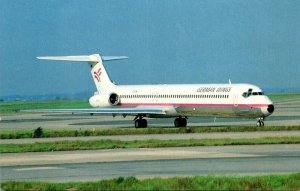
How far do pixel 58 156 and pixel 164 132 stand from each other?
54.2 ft

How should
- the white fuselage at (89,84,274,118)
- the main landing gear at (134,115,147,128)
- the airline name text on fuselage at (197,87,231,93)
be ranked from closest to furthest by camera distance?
the white fuselage at (89,84,274,118) → the airline name text on fuselage at (197,87,231,93) → the main landing gear at (134,115,147,128)

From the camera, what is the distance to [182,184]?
1814cm

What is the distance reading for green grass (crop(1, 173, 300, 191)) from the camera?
17.8m

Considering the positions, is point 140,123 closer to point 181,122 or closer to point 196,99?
point 181,122

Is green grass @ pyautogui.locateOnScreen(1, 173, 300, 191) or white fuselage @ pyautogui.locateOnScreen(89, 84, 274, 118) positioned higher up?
white fuselage @ pyautogui.locateOnScreen(89, 84, 274, 118)

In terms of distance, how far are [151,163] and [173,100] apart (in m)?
29.4

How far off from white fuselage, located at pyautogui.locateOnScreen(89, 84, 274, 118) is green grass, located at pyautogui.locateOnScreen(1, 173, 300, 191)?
99.9ft

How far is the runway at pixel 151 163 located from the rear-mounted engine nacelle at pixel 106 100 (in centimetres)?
2725

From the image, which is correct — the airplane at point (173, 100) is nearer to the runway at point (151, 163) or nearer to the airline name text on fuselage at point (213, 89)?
the airline name text on fuselage at point (213, 89)

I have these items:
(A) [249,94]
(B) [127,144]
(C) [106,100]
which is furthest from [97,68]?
(B) [127,144]

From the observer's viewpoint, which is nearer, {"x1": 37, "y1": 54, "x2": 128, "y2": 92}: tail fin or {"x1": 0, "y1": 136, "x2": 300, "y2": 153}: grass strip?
{"x1": 0, "y1": 136, "x2": 300, "y2": 153}: grass strip

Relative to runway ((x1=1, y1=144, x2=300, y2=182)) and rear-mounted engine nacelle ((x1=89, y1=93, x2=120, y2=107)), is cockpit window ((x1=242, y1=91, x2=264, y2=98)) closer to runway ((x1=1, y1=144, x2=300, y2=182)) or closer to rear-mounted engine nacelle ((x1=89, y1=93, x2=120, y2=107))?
rear-mounted engine nacelle ((x1=89, y1=93, x2=120, y2=107))

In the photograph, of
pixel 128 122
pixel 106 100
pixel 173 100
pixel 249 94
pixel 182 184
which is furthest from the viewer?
pixel 128 122

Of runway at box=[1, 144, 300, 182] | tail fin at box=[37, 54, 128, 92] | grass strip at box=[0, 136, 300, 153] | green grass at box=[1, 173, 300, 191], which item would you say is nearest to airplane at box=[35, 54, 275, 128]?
tail fin at box=[37, 54, 128, 92]
